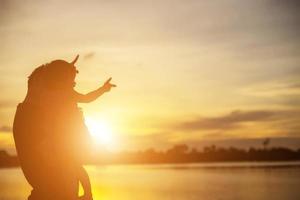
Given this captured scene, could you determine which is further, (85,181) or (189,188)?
(189,188)

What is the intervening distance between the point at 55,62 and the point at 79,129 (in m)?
0.63

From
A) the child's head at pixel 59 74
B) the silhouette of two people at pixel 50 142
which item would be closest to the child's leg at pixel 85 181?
the silhouette of two people at pixel 50 142

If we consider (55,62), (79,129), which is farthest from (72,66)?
(79,129)

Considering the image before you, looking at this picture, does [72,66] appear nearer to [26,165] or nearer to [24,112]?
[24,112]

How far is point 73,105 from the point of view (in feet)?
15.9

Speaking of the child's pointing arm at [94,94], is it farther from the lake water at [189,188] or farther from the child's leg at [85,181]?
the lake water at [189,188]

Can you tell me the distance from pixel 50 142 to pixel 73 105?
379 mm

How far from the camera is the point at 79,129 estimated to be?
4.68m

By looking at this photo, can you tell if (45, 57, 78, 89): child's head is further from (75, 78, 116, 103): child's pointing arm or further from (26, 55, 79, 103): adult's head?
(75, 78, 116, 103): child's pointing arm

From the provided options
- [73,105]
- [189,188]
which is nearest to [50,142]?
[73,105]

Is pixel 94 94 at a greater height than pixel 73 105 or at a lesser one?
greater

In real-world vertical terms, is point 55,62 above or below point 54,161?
above

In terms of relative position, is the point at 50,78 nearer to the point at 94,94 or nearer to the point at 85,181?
the point at 94,94

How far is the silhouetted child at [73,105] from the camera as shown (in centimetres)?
468
